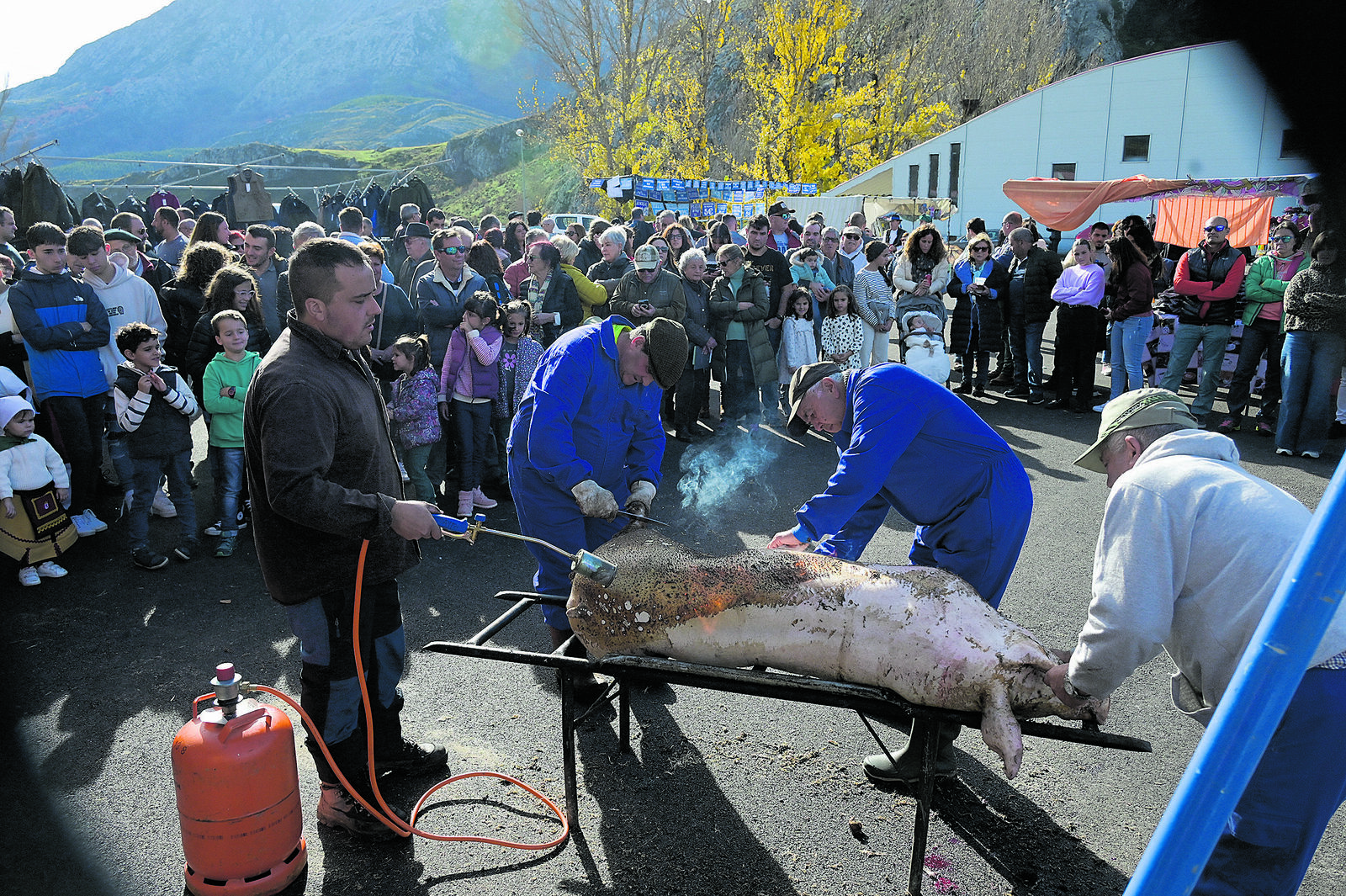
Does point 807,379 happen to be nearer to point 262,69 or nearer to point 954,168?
point 954,168

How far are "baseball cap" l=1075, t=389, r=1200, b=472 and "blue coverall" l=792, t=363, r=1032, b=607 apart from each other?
899 millimetres

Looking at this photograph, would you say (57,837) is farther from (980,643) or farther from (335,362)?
(980,643)

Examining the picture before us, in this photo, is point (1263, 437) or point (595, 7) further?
point (595, 7)

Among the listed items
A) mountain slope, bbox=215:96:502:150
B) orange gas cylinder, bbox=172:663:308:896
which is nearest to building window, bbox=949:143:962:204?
orange gas cylinder, bbox=172:663:308:896

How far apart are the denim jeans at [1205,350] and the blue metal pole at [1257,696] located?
883 cm

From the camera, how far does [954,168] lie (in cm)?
2947

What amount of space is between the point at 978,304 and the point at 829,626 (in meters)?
8.15

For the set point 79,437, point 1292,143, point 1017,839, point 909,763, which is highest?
point 1292,143

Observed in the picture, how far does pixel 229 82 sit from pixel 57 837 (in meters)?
160

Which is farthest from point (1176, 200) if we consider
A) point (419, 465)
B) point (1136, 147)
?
point (419, 465)

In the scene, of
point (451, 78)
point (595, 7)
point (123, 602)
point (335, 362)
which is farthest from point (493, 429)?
point (451, 78)

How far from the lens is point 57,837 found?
314 centimetres

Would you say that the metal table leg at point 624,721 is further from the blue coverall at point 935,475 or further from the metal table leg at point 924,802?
the metal table leg at point 924,802

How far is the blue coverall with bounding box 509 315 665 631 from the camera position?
12.6 ft
